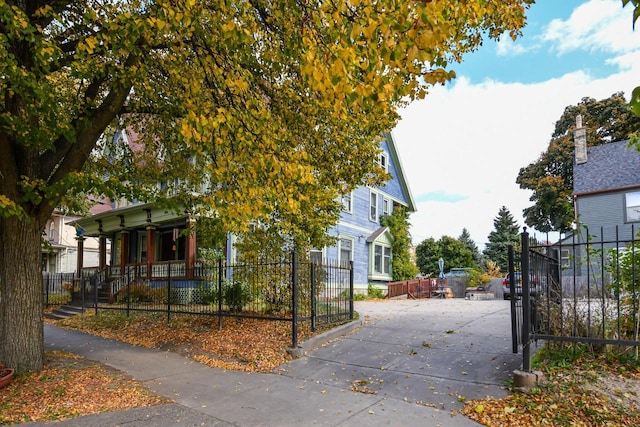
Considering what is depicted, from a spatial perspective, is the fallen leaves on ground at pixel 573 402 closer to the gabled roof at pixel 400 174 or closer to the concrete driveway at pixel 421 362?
the concrete driveway at pixel 421 362

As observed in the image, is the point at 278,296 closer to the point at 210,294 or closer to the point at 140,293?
the point at 210,294

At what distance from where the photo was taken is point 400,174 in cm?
2809

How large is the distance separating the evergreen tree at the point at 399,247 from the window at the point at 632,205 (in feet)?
37.5

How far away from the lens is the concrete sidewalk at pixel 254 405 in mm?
4938

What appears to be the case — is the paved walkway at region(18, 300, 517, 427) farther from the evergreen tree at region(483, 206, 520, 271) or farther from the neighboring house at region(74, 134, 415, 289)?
the evergreen tree at region(483, 206, 520, 271)

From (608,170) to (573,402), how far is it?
916 inches

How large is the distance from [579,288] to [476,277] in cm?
2106

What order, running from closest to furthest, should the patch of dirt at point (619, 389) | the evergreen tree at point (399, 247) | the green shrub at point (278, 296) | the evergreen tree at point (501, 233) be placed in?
the patch of dirt at point (619, 389)
the green shrub at point (278, 296)
the evergreen tree at point (399, 247)
the evergreen tree at point (501, 233)

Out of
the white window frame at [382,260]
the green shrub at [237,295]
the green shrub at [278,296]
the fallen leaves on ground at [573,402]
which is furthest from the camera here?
the white window frame at [382,260]

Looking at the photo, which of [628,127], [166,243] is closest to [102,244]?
[166,243]

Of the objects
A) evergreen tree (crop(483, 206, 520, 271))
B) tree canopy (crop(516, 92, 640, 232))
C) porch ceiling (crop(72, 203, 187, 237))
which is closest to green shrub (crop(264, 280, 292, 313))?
porch ceiling (crop(72, 203, 187, 237))

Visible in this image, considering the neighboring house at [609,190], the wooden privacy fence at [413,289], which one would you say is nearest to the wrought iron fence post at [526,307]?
the wooden privacy fence at [413,289]

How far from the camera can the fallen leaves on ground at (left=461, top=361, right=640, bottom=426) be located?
15.0 ft

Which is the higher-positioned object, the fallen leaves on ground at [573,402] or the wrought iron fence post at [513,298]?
the wrought iron fence post at [513,298]
